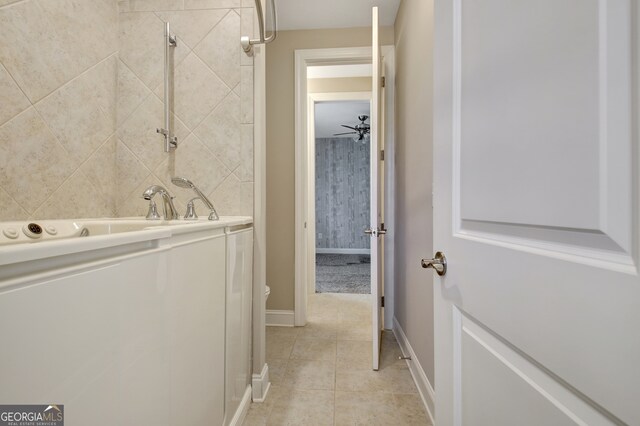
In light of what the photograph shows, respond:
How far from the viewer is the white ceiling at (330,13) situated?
2.21 meters

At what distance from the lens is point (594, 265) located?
36 centimetres

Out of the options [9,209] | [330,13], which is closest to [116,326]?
[9,209]

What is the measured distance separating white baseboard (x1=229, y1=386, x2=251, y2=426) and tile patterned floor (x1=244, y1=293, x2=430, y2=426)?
31mm

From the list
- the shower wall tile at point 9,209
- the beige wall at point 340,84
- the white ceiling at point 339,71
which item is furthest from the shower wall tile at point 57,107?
the beige wall at point 340,84

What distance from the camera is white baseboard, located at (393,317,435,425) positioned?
55.6 inches

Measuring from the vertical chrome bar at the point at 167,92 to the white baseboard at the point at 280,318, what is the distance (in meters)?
A: 1.66

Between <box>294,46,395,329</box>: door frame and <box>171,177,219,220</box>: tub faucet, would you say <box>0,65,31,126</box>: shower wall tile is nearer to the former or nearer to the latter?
<box>171,177,219,220</box>: tub faucet

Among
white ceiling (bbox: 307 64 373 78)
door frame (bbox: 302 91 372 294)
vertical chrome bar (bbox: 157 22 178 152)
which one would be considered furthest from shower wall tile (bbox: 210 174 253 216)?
white ceiling (bbox: 307 64 373 78)

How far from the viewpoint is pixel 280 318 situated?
2.55 m

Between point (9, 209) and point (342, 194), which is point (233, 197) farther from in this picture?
point (342, 194)

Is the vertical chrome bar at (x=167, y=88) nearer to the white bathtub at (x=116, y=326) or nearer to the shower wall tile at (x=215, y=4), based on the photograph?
the shower wall tile at (x=215, y=4)

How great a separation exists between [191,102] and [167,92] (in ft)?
0.41

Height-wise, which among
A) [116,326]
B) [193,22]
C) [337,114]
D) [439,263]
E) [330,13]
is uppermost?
[337,114]

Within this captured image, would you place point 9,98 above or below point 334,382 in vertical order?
above
